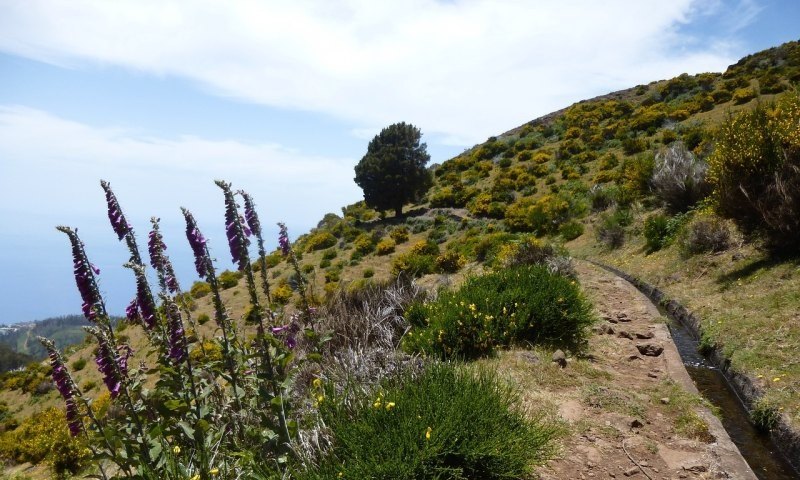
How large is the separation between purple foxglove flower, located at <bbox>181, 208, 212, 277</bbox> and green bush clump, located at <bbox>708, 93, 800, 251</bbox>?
8121mm

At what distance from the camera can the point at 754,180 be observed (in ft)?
25.6

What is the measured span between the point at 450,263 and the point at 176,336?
1425 cm

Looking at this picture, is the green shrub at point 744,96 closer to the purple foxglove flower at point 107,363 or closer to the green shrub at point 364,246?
the green shrub at point 364,246

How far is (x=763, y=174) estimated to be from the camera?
7.70 meters

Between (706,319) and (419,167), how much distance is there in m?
27.3

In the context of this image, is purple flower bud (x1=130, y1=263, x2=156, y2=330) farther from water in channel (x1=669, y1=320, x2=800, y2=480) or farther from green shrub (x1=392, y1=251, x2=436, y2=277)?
green shrub (x1=392, y1=251, x2=436, y2=277)

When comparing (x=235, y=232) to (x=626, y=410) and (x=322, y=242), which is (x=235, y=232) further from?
(x=322, y=242)

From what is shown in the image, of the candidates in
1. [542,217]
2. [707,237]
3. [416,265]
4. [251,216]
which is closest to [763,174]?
[707,237]

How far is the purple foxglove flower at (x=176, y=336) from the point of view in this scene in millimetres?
2877

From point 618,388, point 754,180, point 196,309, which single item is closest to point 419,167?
point 196,309

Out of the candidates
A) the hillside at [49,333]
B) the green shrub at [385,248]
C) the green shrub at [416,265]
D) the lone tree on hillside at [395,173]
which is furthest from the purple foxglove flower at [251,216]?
the hillside at [49,333]

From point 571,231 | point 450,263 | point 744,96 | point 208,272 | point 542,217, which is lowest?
point 450,263

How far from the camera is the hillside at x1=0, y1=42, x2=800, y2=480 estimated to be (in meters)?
5.68

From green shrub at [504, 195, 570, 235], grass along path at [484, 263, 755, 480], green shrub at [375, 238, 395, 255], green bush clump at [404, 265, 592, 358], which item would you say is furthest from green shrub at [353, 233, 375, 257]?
grass along path at [484, 263, 755, 480]
